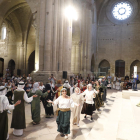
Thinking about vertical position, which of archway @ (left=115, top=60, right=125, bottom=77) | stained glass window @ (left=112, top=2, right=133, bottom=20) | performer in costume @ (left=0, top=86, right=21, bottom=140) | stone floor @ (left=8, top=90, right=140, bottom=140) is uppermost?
stained glass window @ (left=112, top=2, right=133, bottom=20)

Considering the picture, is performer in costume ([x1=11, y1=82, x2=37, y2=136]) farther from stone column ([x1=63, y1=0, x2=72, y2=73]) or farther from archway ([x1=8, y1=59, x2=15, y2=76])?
archway ([x1=8, y1=59, x2=15, y2=76])

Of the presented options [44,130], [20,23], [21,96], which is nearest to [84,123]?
[44,130]

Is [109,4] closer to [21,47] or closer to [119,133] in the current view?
[21,47]

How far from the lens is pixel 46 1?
13.5 meters

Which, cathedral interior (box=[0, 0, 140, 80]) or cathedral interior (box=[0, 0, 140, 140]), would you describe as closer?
cathedral interior (box=[0, 0, 140, 140])

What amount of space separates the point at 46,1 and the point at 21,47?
1225 centimetres

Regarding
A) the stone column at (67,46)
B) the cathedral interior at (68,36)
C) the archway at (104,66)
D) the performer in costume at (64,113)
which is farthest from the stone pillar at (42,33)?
the archway at (104,66)

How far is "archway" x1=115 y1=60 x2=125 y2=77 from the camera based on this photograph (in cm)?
2865

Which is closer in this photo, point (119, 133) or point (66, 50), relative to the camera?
point (119, 133)

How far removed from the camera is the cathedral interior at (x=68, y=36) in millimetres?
13655

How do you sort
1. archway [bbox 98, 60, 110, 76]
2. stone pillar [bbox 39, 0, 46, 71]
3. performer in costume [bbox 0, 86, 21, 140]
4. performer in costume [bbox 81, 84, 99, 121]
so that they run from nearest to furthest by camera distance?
performer in costume [bbox 0, 86, 21, 140] < performer in costume [bbox 81, 84, 99, 121] < stone pillar [bbox 39, 0, 46, 71] < archway [bbox 98, 60, 110, 76]

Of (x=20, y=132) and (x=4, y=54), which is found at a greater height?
(x=4, y=54)

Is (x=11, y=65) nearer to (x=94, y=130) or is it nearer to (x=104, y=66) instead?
(x=104, y=66)

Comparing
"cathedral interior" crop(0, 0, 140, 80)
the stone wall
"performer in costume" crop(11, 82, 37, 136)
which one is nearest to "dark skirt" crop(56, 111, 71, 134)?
"performer in costume" crop(11, 82, 37, 136)
